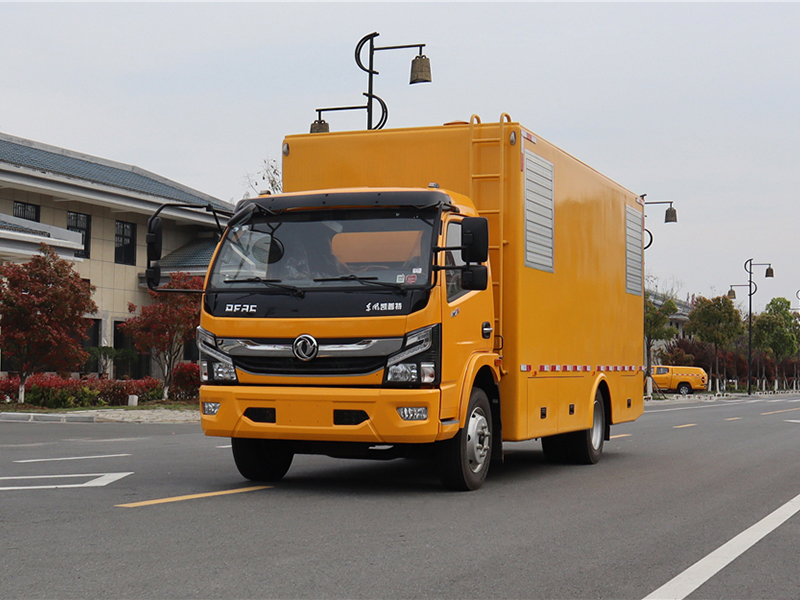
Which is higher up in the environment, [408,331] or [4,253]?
[4,253]

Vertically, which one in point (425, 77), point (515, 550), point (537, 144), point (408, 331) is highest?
point (425, 77)

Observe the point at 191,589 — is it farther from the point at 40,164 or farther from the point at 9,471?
the point at 40,164

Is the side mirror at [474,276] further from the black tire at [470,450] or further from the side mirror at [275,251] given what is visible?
the side mirror at [275,251]

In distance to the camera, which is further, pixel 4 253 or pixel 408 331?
pixel 4 253

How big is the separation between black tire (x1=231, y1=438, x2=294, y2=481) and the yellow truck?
16 millimetres

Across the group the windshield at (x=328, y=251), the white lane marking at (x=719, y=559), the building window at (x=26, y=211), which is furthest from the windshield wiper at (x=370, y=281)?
the building window at (x=26, y=211)

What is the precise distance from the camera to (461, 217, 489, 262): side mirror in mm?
8977

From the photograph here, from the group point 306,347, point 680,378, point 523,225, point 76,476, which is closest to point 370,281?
point 306,347

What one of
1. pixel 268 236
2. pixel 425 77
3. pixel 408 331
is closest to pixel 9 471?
pixel 268 236

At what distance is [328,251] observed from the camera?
30.9 ft

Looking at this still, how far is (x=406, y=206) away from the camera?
9.51 metres

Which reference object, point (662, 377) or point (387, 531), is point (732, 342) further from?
point (387, 531)

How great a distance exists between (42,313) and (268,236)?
56.0ft

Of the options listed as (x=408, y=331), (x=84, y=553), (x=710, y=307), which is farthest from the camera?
(x=710, y=307)
